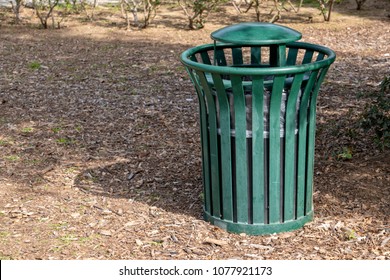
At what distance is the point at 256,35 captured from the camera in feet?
12.9

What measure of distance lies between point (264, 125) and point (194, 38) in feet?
19.4

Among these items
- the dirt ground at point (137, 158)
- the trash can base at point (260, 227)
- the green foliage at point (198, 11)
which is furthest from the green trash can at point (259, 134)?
the green foliage at point (198, 11)

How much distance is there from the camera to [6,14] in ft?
37.8

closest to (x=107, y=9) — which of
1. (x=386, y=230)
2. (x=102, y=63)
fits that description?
(x=102, y=63)

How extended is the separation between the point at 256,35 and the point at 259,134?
0.56 m

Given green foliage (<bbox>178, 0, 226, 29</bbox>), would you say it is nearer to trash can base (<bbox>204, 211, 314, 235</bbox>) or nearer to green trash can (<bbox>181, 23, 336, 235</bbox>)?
green trash can (<bbox>181, 23, 336, 235</bbox>)

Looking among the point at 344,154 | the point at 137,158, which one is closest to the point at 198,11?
the point at 137,158

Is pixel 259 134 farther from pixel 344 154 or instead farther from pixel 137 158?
pixel 137 158

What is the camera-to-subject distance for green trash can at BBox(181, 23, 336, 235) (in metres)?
3.89

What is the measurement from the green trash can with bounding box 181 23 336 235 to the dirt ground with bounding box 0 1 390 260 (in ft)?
0.49

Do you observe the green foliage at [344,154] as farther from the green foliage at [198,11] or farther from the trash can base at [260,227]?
the green foliage at [198,11]

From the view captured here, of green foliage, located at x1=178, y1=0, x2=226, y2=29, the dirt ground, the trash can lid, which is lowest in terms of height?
the dirt ground

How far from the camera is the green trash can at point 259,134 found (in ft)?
12.8

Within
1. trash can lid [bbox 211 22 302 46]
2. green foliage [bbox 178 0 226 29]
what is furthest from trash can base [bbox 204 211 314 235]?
green foliage [bbox 178 0 226 29]
